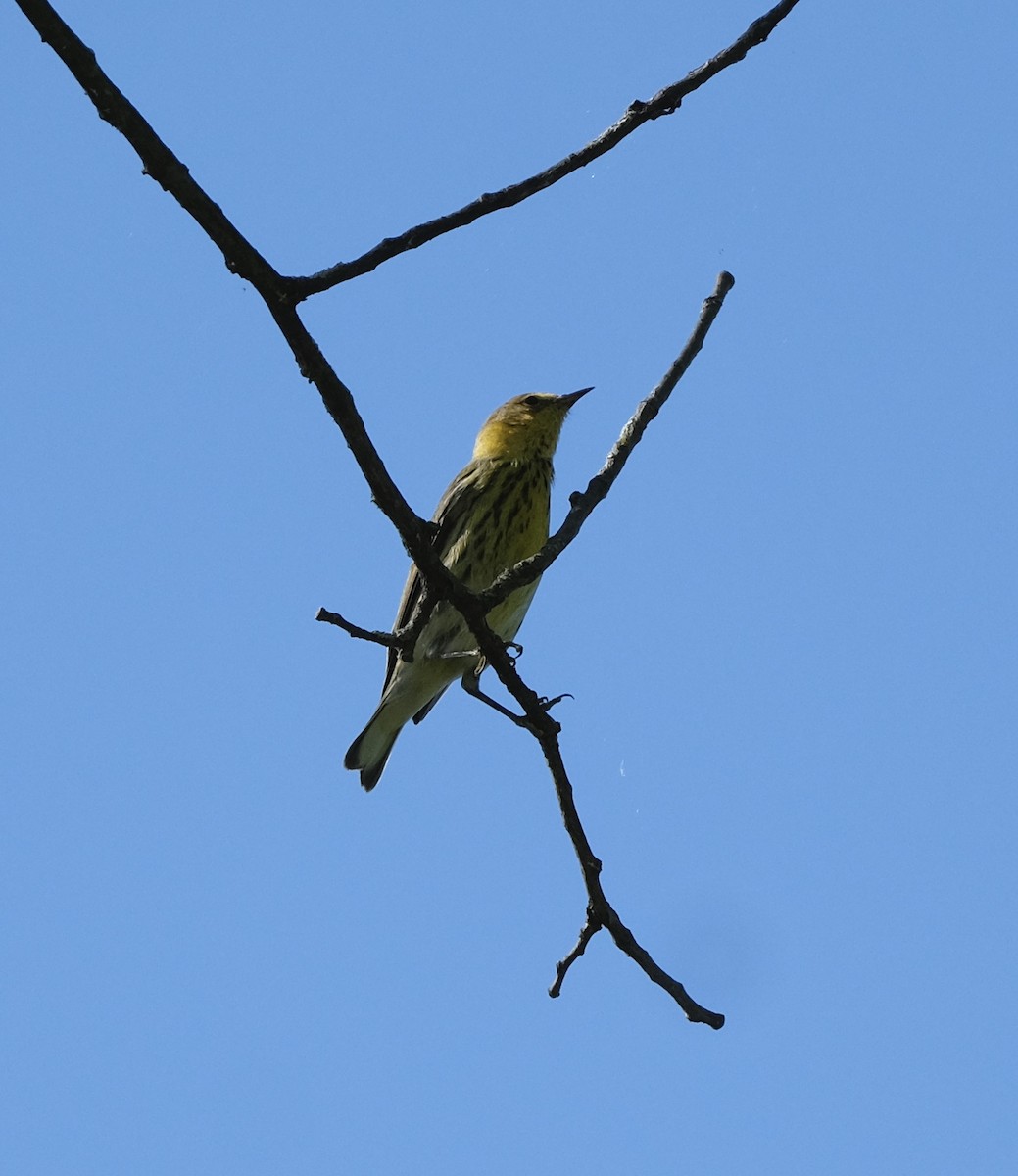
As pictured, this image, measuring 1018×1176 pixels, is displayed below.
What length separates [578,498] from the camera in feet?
17.7

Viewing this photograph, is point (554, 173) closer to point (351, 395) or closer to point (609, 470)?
point (351, 395)

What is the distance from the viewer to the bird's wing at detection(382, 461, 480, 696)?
8.13 m

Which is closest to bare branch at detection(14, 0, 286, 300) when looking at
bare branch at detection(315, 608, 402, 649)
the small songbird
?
bare branch at detection(315, 608, 402, 649)

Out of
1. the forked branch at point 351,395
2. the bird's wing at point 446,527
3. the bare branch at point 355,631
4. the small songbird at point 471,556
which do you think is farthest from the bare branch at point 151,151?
the bird's wing at point 446,527

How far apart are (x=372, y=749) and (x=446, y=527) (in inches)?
58.2

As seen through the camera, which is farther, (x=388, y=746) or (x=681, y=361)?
(x=388, y=746)

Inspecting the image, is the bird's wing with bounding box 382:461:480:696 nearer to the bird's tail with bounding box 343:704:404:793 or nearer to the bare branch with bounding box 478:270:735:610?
the bird's tail with bounding box 343:704:404:793

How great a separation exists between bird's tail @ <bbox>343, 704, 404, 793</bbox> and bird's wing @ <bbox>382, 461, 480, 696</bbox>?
26cm

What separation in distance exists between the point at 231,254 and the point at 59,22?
2.40 feet

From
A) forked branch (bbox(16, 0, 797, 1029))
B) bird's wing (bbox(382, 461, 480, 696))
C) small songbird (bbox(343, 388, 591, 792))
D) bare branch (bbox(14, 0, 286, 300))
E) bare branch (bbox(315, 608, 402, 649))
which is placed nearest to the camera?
bare branch (bbox(14, 0, 286, 300))

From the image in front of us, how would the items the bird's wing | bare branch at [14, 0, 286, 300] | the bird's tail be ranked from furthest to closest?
the bird's tail → the bird's wing → bare branch at [14, 0, 286, 300]

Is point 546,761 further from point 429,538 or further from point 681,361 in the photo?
point 681,361

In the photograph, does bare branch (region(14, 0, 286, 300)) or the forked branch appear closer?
bare branch (region(14, 0, 286, 300))

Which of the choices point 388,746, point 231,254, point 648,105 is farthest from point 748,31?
point 388,746
